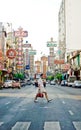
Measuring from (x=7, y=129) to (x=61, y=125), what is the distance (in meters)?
2.22

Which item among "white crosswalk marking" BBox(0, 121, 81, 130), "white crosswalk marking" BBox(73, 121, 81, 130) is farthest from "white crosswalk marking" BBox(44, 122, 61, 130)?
"white crosswalk marking" BBox(73, 121, 81, 130)

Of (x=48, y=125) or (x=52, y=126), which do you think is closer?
(x=52, y=126)

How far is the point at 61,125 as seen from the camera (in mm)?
16500

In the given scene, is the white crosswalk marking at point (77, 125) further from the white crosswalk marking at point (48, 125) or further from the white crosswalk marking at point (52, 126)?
the white crosswalk marking at point (52, 126)

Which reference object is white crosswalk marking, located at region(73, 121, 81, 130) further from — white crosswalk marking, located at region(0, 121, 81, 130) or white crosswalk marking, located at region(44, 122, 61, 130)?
white crosswalk marking, located at region(44, 122, 61, 130)

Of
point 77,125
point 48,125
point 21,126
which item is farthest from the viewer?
point 48,125

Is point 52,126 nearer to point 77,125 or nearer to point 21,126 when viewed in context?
point 77,125

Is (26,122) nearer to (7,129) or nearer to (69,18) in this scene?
(7,129)

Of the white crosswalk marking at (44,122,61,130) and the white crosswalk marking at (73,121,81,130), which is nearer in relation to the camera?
the white crosswalk marking at (44,122,61,130)

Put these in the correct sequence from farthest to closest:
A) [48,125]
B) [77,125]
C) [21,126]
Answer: [48,125], [77,125], [21,126]

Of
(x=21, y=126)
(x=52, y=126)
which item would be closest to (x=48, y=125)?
(x=52, y=126)

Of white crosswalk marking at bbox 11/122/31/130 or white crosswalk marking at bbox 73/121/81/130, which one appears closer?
white crosswalk marking at bbox 11/122/31/130

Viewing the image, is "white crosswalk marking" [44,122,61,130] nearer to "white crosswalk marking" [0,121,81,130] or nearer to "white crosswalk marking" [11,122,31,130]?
"white crosswalk marking" [0,121,81,130]

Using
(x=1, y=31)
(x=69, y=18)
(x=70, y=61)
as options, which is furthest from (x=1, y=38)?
(x=69, y=18)
